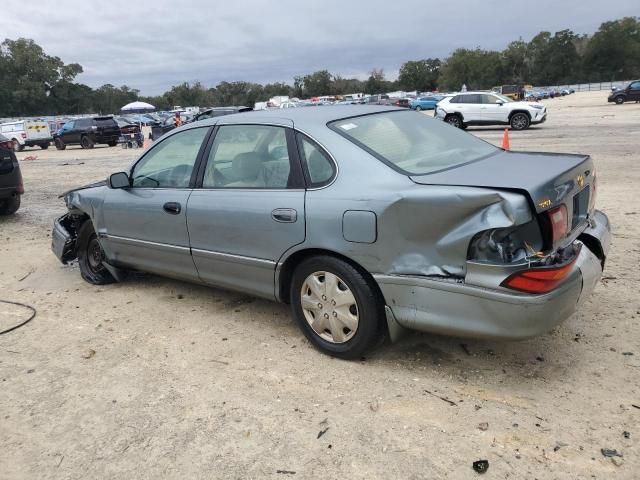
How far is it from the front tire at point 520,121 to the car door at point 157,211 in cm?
1972

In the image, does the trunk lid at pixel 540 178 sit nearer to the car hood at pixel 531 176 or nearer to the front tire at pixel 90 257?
the car hood at pixel 531 176

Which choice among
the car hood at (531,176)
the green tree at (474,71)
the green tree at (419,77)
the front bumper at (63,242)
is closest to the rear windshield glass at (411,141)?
the car hood at (531,176)

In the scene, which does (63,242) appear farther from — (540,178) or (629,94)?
(629,94)

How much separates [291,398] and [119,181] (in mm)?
2541

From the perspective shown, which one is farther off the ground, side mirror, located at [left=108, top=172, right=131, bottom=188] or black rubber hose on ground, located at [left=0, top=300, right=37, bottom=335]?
side mirror, located at [left=108, top=172, right=131, bottom=188]

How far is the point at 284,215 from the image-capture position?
349cm

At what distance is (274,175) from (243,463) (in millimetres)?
1860

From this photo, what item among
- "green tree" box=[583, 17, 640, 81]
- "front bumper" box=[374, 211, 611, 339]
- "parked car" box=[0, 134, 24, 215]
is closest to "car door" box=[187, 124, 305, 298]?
"front bumper" box=[374, 211, 611, 339]

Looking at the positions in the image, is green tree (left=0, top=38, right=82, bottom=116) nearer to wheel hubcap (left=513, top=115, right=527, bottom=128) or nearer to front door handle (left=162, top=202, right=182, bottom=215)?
wheel hubcap (left=513, top=115, right=527, bottom=128)

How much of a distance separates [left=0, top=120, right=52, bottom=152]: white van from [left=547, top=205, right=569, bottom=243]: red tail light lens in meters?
32.9

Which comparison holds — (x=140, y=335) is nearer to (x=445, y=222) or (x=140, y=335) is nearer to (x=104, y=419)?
(x=104, y=419)

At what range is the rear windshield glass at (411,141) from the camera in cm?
337

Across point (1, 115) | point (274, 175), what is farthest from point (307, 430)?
point (1, 115)

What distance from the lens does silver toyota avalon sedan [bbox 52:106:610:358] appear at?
2.79 meters
